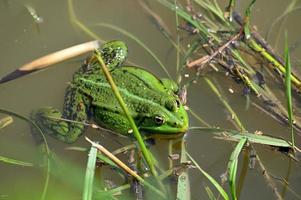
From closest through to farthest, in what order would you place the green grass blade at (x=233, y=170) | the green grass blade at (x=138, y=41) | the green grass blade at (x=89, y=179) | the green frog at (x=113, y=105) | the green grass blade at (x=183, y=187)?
the green grass blade at (x=89, y=179) → the green grass blade at (x=233, y=170) → the green grass blade at (x=183, y=187) → the green frog at (x=113, y=105) → the green grass blade at (x=138, y=41)

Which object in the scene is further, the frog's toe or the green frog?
the frog's toe

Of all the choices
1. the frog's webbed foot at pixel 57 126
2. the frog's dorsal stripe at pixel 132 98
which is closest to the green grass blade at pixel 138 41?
the frog's dorsal stripe at pixel 132 98

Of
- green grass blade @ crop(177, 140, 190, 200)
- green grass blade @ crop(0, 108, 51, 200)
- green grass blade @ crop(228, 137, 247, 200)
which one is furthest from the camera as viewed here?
green grass blade @ crop(0, 108, 51, 200)

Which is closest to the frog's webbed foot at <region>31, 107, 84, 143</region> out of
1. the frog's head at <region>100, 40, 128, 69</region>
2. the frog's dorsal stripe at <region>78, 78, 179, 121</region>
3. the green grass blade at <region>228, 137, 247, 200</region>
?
the frog's dorsal stripe at <region>78, 78, 179, 121</region>

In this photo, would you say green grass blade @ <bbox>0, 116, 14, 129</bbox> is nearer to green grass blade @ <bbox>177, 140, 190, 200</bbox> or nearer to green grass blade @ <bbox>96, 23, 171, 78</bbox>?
green grass blade @ <bbox>96, 23, 171, 78</bbox>

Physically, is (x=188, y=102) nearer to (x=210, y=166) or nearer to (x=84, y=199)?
(x=210, y=166)

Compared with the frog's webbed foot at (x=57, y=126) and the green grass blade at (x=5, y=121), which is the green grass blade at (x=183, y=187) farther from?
the green grass blade at (x=5, y=121)

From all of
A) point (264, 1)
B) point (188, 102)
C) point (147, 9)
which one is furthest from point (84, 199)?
point (264, 1)
